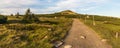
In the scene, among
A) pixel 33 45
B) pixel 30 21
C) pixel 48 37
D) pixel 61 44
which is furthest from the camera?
pixel 30 21

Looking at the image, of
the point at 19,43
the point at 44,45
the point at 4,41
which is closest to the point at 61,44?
the point at 44,45

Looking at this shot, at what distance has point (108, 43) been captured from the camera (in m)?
36.3

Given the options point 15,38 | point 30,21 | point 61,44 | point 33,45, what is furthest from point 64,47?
point 30,21

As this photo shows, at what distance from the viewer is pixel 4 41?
32.9m

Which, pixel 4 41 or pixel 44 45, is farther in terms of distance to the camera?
pixel 4 41

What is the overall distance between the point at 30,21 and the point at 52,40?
3485cm

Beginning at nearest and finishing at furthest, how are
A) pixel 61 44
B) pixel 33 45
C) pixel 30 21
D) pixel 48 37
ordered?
pixel 33 45
pixel 61 44
pixel 48 37
pixel 30 21

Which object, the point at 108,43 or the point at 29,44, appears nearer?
the point at 29,44

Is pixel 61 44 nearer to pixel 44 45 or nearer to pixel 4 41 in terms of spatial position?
pixel 44 45

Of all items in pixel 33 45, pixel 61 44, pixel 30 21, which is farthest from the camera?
pixel 30 21

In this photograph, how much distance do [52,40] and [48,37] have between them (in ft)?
5.37

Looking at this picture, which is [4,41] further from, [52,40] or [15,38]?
[52,40]

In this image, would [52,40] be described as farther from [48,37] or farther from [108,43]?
[108,43]

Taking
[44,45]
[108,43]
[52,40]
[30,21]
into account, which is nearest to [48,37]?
[52,40]
